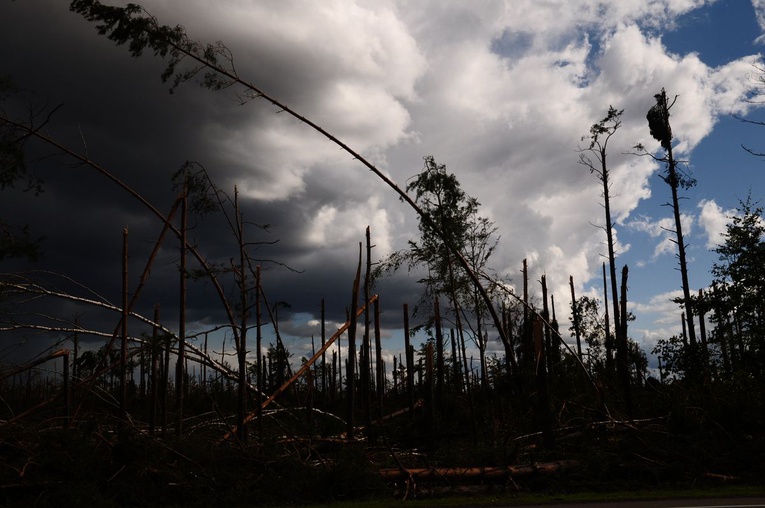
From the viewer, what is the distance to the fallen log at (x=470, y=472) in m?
12.6

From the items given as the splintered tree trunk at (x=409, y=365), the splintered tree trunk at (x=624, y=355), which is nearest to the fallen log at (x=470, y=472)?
the splintered tree trunk at (x=624, y=355)

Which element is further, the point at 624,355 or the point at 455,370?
the point at 455,370

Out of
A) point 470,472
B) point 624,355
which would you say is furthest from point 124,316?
point 624,355

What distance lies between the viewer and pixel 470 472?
504 inches

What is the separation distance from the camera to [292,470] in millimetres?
12539

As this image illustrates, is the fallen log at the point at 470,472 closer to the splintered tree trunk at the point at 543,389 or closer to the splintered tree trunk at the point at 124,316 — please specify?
the splintered tree trunk at the point at 543,389

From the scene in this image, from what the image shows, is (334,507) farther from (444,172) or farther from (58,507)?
(444,172)

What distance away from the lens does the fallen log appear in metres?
12.6

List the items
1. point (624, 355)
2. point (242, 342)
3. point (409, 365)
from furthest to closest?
point (409, 365) → point (624, 355) → point (242, 342)

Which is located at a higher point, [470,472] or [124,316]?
[124,316]

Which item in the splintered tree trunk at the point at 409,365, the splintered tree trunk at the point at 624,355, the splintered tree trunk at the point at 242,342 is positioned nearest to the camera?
the splintered tree trunk at the point at 242,342

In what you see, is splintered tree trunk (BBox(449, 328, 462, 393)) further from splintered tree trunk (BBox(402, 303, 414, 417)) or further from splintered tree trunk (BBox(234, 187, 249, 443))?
splintered tree trunk (BBox(234, 187, 249, 443))

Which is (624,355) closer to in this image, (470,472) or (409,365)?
(470,472)

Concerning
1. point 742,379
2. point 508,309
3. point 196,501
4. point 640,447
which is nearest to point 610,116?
point 508,309
